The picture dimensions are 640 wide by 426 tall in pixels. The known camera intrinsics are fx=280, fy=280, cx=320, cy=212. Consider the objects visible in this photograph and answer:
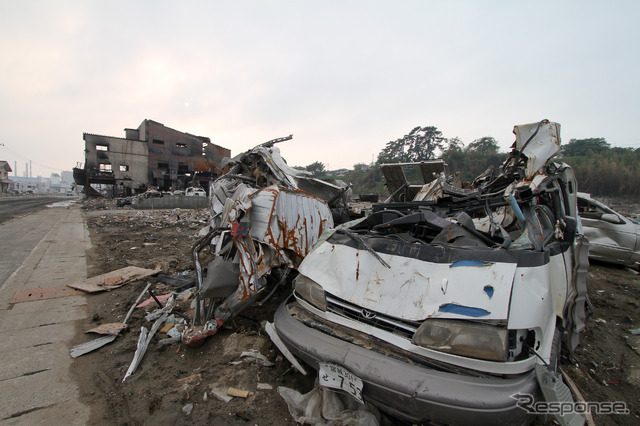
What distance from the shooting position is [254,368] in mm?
2248

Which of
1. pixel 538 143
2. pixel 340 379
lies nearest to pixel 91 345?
pixel 340 379

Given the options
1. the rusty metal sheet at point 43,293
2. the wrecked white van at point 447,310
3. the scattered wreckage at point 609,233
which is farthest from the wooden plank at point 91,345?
the scattered wreckage at point 609,233

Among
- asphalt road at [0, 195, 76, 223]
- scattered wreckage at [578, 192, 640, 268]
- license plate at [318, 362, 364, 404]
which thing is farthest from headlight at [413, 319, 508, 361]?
asphalt road at [0, 195, 76, 223]

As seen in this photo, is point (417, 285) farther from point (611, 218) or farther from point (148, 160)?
point (148, 160)

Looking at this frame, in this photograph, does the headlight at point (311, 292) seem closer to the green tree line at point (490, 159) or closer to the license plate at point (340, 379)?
the license plate at point (340, 379)

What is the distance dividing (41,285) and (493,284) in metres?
5.55

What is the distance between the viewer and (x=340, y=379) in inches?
61.4

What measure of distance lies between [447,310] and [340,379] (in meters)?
0.71

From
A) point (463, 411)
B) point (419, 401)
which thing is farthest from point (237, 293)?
point (463, 411)

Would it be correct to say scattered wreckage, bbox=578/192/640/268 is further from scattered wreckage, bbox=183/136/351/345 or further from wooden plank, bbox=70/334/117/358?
wooden plank, bbox=70/334/117/358

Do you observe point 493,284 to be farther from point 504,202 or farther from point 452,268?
point 504,202

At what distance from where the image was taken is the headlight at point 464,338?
4.62ft

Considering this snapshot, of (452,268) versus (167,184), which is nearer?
(452,268)

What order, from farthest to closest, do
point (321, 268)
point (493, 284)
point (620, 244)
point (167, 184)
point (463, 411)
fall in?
point (167, 184)
point (620, 244)
point (321, 268)
point (493, 284)
point (463, 411)
